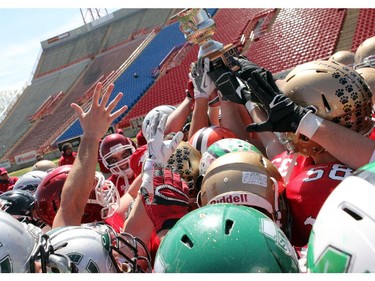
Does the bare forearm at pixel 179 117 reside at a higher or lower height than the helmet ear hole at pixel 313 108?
lower

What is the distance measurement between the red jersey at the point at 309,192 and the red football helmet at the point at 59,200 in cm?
108

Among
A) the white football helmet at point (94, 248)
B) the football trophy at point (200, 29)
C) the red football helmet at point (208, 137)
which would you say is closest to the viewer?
the white football helmet at point (94, 248)

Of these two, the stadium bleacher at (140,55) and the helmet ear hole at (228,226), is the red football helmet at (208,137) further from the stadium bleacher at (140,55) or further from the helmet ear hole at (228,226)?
the stadium bleacher at (140,55)

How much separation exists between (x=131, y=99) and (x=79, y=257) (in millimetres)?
19150

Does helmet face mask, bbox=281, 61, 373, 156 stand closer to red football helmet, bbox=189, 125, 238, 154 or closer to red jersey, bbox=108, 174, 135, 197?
red football helmet, bbox=189, 125, 238, 154

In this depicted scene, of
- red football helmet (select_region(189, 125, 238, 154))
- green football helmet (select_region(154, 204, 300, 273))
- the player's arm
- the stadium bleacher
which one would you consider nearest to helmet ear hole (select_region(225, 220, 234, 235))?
green football helmet (select_region(154, 204, 300, 273))

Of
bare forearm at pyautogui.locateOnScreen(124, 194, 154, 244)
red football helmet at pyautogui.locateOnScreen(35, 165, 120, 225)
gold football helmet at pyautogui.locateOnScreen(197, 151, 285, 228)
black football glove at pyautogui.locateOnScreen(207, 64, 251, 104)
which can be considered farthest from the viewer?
black football glove at pyautogui.locateOnScreen(207, 64, 251, 104)

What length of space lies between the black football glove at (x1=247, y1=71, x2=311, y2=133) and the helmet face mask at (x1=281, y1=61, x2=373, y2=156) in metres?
0.07

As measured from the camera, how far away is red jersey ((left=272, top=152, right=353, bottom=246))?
78.2 inches

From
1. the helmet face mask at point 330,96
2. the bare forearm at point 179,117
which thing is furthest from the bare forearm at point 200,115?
the helmet face mask at point 330,96

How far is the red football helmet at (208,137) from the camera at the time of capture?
321cm

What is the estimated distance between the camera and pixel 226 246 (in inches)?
54.9

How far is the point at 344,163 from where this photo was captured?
2.05 m

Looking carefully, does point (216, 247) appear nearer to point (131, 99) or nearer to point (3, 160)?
point (131, 99)
